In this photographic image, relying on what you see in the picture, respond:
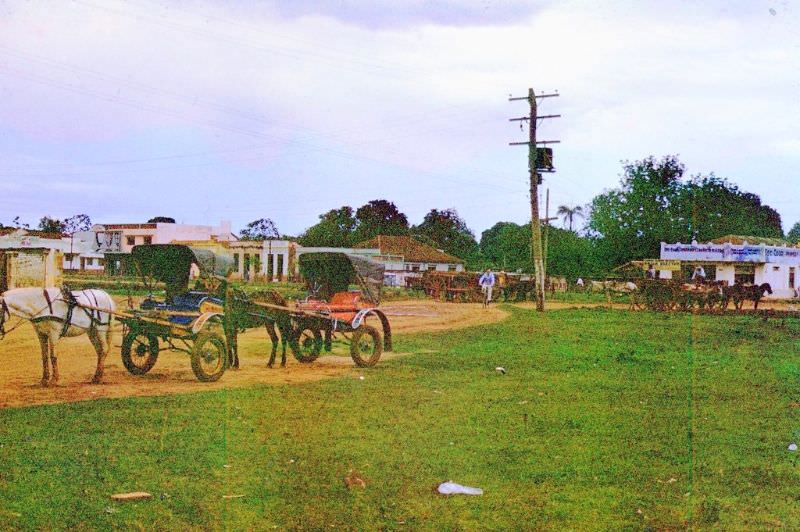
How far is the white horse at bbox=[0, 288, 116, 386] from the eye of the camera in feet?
36.1

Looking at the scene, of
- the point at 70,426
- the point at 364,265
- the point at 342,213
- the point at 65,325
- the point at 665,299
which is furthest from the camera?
the point at 342,213

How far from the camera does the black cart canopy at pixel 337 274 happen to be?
51.1 feet

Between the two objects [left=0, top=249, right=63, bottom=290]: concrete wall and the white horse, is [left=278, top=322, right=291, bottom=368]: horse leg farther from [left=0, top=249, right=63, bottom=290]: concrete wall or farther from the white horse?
[left=0, top=249, right=63, bottom=290]: concrete wall

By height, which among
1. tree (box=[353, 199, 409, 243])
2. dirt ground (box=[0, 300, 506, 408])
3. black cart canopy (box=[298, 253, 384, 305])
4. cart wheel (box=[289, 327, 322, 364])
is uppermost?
tree (box=[353, 199, 409, 243])

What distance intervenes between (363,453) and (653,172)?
68.5 meters

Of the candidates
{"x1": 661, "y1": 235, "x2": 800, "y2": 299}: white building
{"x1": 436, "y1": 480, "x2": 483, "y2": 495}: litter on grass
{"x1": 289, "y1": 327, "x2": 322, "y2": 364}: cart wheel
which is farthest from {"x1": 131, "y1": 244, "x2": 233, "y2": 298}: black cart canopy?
{"x1": 661, "y1": 235, "x2": 800, "y2": 299}: white building

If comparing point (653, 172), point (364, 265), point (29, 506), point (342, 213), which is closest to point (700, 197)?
point (653, 172)

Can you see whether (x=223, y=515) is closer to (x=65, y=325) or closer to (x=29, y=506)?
(x=29, y=506)

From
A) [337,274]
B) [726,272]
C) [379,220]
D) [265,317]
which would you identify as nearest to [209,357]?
[265,317]

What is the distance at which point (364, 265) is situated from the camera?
15617 mm

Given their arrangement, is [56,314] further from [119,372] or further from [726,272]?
[726,272]

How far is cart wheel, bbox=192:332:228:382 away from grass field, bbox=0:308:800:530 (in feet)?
3.47

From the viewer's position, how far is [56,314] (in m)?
11.3

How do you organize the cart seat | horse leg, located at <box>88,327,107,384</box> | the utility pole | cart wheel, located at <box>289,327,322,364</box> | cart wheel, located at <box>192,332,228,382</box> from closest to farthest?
horse leg, located at <box>88,327,107,384</box>, cart wheel, located at <box>192,332,228,382</box>, the cart seat, cart wheel, located at <box>289,327,322,364</box>, the utility pole
